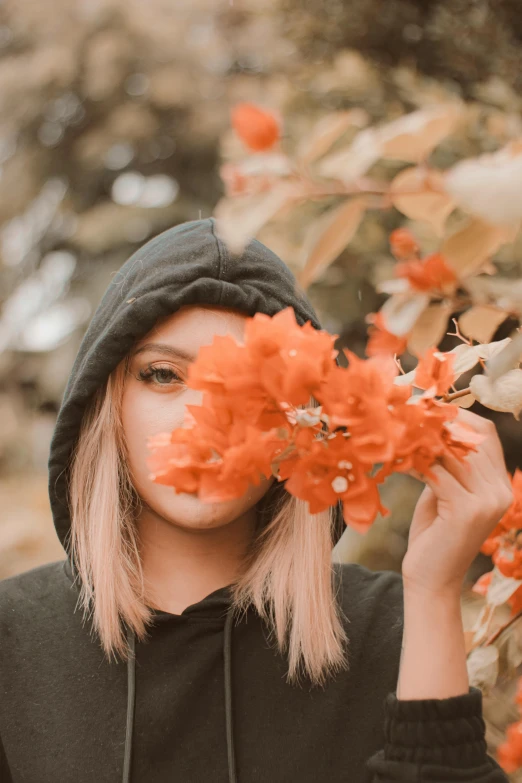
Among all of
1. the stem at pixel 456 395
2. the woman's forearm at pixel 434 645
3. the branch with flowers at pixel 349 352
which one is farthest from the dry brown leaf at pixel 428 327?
the woman's forearm at pixel 434 645

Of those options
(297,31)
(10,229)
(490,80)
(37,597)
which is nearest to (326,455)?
(37,597)

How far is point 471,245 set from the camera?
0.55m

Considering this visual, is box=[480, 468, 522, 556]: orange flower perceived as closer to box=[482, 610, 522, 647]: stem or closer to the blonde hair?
box=[482, 610, 522, 647]: stem

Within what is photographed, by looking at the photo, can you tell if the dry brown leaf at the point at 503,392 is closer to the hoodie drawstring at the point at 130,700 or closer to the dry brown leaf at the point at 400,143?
the dry brown leaf at the point at 400,143

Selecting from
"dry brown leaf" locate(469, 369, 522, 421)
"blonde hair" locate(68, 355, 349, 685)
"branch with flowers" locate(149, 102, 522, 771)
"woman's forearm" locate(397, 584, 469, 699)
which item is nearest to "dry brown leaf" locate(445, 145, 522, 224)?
"branch with flowers" locate(149, 102, 522, 771)

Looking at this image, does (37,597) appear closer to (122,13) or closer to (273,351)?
(273,351)

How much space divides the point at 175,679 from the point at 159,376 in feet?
1.77

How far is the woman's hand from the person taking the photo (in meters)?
0.95

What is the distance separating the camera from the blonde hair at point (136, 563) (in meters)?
1.36

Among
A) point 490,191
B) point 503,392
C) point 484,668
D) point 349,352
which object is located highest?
point 490,191

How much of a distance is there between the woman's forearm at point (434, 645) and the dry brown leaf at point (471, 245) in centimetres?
64

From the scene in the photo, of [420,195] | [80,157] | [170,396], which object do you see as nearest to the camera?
[420,195]

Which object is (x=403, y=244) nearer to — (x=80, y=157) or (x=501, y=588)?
(x=501, y=588)

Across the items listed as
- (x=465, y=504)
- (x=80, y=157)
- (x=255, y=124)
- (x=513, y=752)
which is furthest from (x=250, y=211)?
(x=80, y=157)
